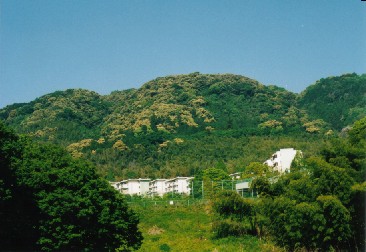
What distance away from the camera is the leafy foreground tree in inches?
834

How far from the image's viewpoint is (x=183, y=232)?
36.0 m

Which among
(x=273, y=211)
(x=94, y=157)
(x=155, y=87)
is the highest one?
(x=155, y=87)

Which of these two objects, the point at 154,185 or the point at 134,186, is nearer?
the point at 134,186

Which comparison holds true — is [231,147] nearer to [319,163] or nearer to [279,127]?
[279,127]

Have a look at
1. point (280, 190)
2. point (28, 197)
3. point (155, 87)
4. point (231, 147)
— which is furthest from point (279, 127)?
point (28, 197)

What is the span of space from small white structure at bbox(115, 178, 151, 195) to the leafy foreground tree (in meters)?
53.5

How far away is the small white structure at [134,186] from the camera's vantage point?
80125 mm

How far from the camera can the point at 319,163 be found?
22734mm

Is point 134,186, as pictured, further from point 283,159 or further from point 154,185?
point 283,159

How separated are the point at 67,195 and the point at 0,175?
3637 millimetres

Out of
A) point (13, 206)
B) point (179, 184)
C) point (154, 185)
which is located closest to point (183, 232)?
point (13, 206)

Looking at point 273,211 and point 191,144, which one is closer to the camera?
point 273,211

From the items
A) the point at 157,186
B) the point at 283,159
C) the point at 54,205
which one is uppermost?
the point at 283,159

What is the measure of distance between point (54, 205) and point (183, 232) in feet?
48.3
